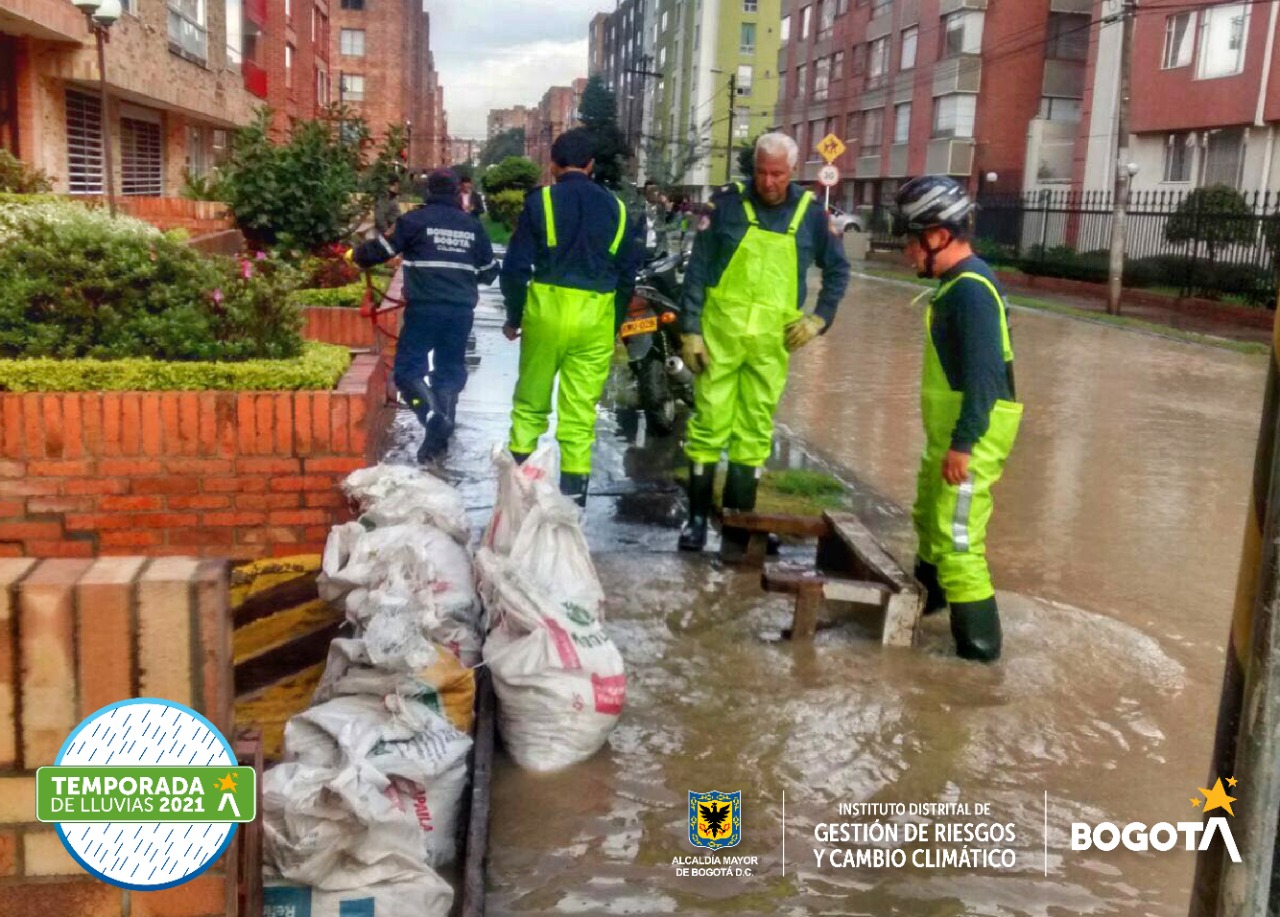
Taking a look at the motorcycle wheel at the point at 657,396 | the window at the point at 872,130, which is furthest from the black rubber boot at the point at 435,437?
the window at the point at 872,130

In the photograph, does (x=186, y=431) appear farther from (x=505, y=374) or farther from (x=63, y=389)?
(x=505, y=374)

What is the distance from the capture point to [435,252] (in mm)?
7258

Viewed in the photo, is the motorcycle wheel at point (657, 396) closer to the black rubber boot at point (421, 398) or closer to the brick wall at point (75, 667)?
the black rubber boot at point (421, 398)

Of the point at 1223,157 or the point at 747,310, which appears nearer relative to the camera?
the point at 747,310

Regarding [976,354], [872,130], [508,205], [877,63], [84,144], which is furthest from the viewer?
[872,130]

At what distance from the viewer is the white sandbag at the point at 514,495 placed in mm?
4273

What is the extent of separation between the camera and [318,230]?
10.5 m

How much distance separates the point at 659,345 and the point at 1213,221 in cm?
1682

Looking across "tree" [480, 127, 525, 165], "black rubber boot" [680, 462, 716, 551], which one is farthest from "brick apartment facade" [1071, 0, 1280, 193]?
"tree" [480, 127, 525, 165]

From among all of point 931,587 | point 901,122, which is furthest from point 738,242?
point 901,122

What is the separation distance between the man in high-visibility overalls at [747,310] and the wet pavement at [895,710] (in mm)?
506

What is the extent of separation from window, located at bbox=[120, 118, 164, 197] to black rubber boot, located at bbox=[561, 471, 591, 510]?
57.1 feet

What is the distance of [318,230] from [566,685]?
7851 millimetres

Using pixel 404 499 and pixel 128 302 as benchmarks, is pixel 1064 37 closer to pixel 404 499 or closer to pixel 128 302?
pixel 128 302
